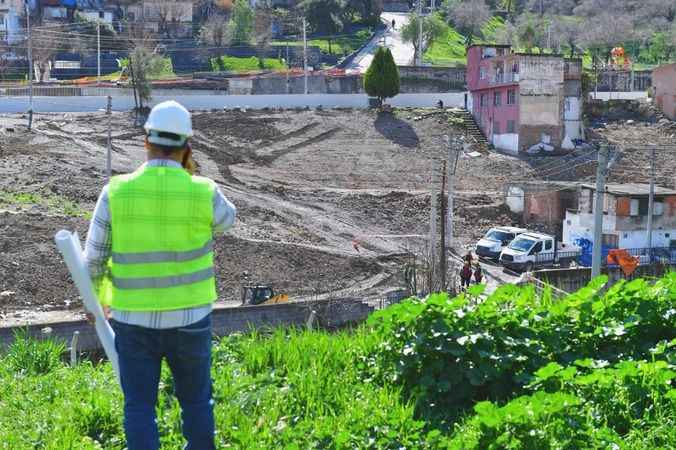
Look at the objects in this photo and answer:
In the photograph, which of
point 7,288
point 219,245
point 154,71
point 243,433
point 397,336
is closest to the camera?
point 243,433

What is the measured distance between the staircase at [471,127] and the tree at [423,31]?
70.5ft

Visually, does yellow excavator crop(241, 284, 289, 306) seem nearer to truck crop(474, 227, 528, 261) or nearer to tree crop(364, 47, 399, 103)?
truck crop(474, 227, 528, 261)

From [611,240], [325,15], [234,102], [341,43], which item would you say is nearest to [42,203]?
[611,240]

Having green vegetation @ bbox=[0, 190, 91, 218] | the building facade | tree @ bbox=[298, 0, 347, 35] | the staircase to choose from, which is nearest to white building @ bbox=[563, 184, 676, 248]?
the staircase

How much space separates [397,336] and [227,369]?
3.35 ft

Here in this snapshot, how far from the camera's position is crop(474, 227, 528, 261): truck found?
2891cm

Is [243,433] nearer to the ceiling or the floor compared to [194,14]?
nearer to the floor

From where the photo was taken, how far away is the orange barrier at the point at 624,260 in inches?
961

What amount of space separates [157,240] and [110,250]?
11.0 inches

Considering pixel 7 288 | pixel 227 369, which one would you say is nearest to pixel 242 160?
pixel 7 288

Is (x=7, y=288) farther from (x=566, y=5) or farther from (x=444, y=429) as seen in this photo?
(x=566, y=5)

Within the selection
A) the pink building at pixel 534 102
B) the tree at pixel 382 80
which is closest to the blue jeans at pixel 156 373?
the pink building at pixel 534 102

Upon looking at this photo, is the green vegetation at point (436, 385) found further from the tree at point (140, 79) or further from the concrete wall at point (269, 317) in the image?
the tree at point (140, 79)

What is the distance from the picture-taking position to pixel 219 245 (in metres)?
26.7
